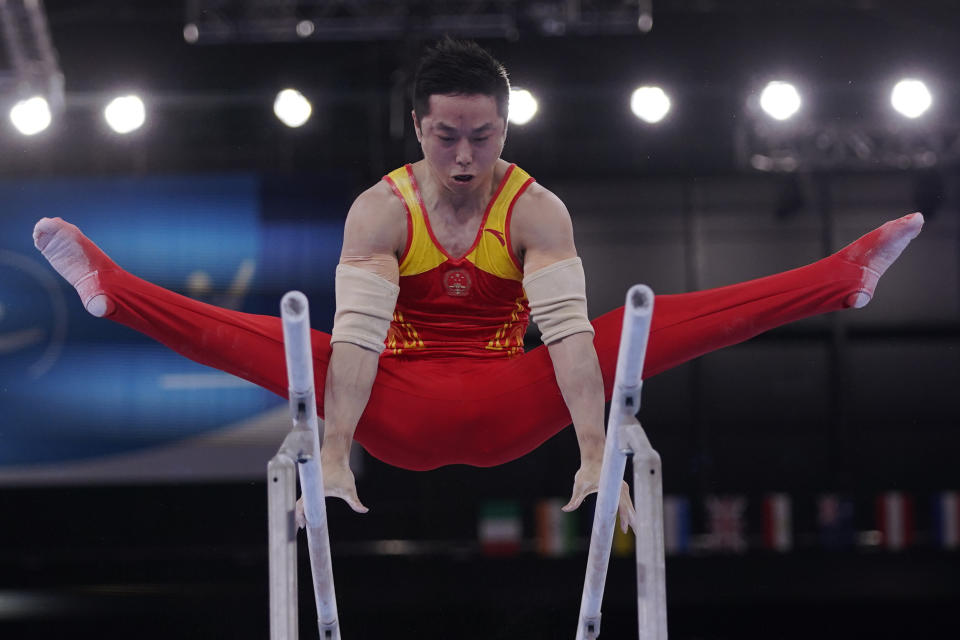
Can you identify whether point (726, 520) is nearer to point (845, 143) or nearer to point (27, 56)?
point (845, 143)

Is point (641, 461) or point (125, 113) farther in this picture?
point (125, 113)

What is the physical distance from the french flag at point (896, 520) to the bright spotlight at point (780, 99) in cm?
271

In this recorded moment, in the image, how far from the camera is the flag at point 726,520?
Result: 22.1ft

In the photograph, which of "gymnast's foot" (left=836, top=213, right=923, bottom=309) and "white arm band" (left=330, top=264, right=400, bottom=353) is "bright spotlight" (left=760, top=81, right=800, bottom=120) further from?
"white arm band" (left=330, top=264, right=400, bottom=353)

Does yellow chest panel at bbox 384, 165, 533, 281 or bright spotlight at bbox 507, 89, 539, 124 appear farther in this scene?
bright spotlight at bbox 507, 89, 539, 124

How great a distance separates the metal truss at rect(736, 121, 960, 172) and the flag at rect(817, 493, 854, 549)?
2261mm

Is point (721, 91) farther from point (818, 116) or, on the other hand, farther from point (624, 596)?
point (624, 596)

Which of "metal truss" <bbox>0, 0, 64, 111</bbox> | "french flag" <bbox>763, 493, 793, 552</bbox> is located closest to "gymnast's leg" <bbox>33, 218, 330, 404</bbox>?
"metal truss" <bbox>0, 0, 64, 111</bbox>

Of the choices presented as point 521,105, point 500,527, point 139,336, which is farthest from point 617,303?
point 139,336

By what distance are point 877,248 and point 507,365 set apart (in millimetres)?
1140

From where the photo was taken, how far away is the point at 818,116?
7.15m

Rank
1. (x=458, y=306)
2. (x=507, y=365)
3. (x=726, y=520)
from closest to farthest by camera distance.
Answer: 1. (x=507, y=365)
2. (x=458, y=306)
3. (x=726, y=520)

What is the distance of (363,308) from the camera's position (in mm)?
2787

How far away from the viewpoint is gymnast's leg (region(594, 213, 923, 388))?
9.33 feet
